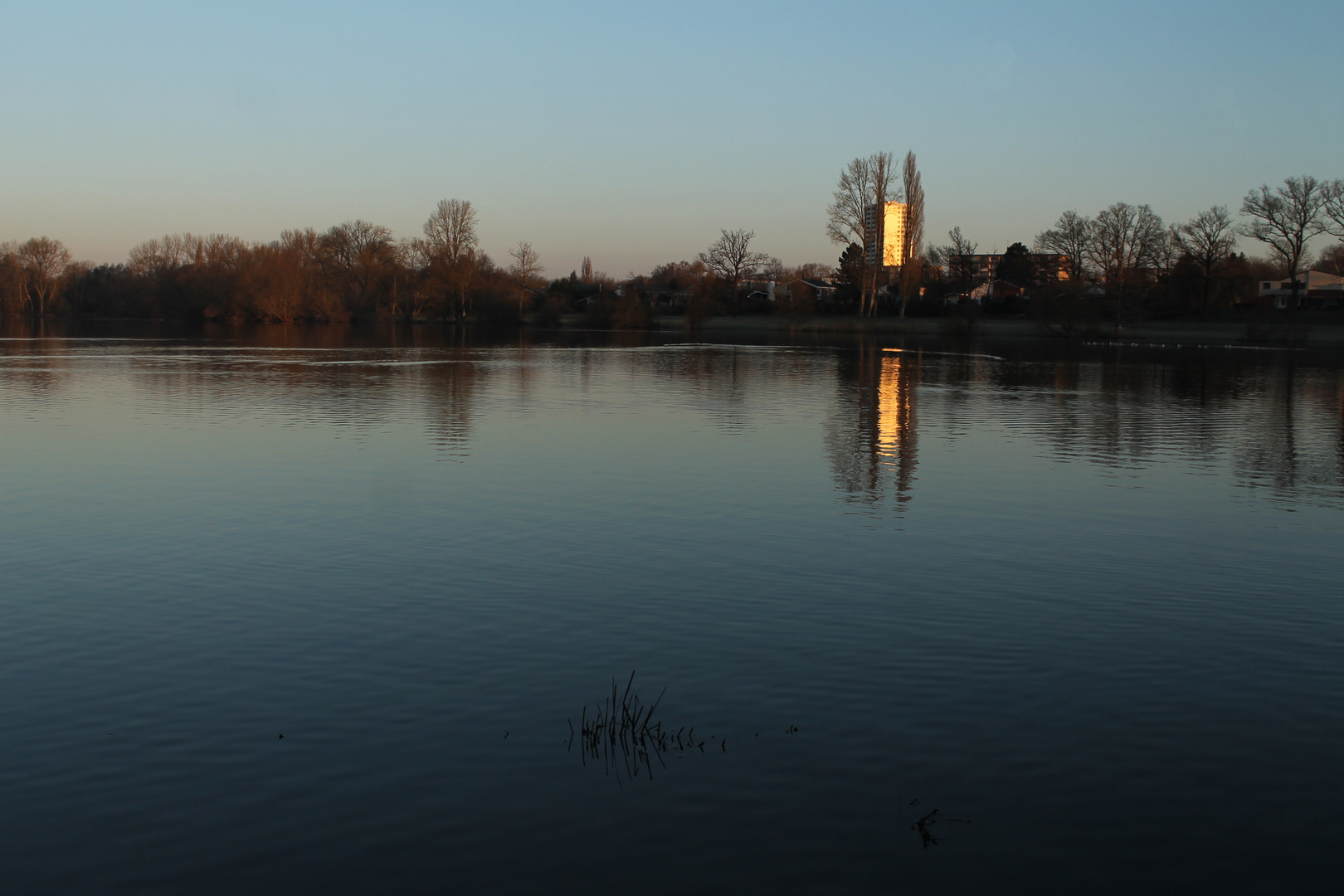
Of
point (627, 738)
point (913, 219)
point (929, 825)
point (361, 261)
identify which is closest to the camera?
point (929, 825)

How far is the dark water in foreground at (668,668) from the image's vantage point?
5285 mm

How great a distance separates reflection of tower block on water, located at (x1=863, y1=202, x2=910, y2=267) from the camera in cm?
9200

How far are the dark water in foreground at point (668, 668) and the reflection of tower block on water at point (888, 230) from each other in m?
75.9

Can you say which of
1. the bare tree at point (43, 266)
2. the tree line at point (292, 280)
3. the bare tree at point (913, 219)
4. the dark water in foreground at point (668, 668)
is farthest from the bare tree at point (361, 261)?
the dark water in foreground at point (668, 668)

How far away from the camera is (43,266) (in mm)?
122562

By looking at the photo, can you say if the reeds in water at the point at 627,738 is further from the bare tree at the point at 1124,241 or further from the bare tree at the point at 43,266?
the bare tree at the point at 43,266

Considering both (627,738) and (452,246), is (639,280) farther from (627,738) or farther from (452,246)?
(627,738)

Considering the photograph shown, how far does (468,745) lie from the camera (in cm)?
632

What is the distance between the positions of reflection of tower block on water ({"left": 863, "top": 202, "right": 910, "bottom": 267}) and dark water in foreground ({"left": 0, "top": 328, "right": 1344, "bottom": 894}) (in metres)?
75.9

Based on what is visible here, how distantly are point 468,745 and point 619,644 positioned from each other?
2052mm

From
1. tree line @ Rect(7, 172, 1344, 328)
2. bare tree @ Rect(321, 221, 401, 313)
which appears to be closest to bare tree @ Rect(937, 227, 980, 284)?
tree line @ Rect(7, 172, 1344, 328)

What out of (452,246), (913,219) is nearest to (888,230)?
(913,219)

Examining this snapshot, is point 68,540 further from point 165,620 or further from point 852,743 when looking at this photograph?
point 852,743

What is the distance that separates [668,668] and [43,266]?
13793 cm
